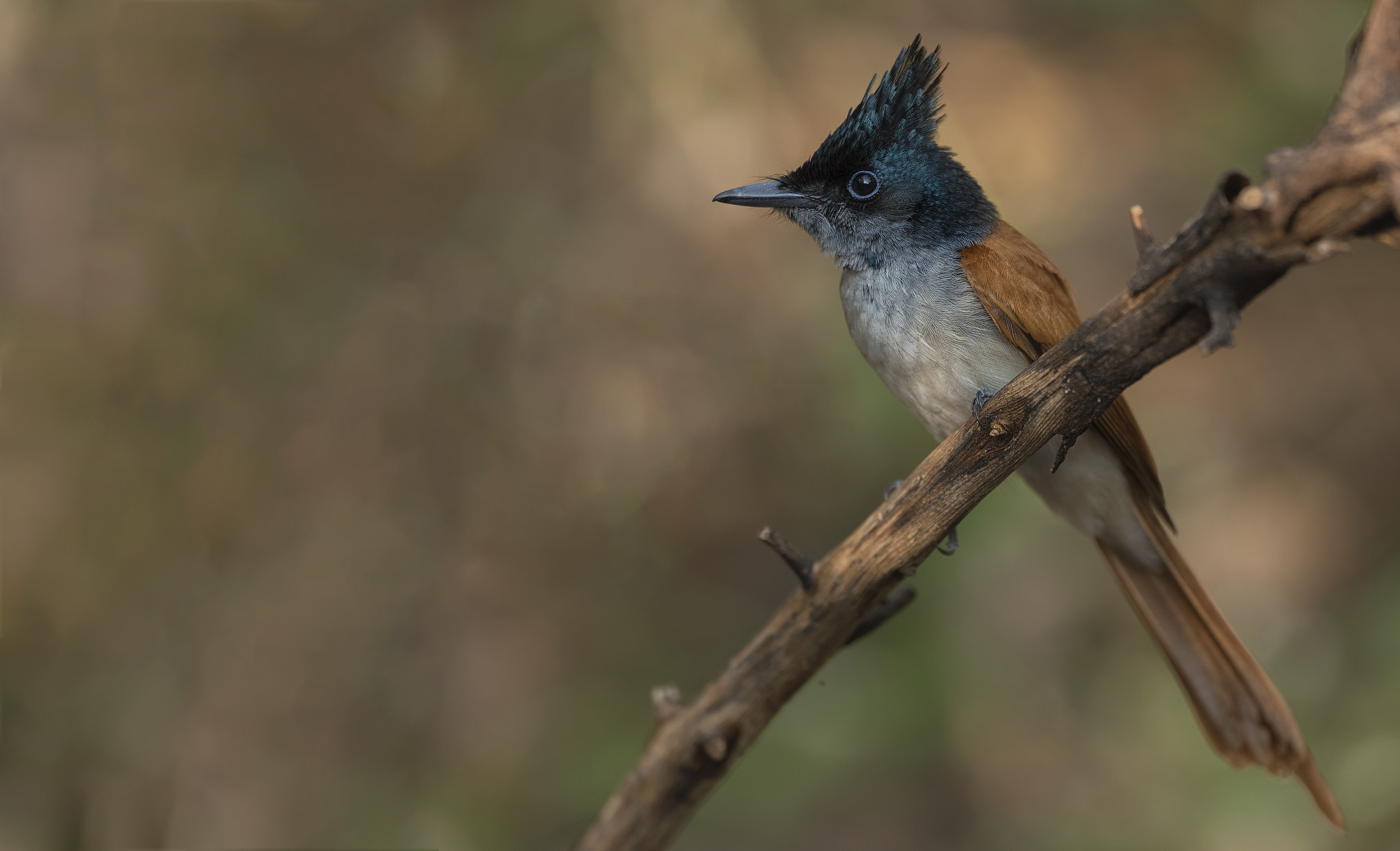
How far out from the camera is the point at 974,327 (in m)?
2.17

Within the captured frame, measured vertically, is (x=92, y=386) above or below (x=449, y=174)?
below

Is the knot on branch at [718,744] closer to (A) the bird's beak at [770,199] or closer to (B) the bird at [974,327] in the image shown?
(B) the bird at [974,327]

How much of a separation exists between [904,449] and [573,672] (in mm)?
1332

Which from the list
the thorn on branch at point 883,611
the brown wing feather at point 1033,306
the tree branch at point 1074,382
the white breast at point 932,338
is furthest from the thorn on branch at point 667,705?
the brown wing feather at point 1033,306

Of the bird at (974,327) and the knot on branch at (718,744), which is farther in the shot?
the bird at (974,327)

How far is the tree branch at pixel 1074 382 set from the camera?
4.31 feet

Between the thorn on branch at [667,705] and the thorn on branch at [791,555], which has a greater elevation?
the thorn on branch at [791,555]

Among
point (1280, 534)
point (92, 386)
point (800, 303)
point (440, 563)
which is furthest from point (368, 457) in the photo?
point (1280, 534)

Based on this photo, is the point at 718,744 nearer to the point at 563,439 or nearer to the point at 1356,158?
the point at 1356,158

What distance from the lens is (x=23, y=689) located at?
9.70ft

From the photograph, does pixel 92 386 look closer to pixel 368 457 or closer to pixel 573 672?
pixel 368 457

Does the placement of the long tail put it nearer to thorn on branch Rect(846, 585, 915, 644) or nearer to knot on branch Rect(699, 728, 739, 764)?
thorn on branch Rect(846, 585, 915, 644)

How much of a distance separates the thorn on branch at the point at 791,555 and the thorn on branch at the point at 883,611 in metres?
0.15

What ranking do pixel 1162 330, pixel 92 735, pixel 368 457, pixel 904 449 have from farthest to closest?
pixel 368 457 → pixel 904 449 → pixel 92 735 → pixel 1162 330
